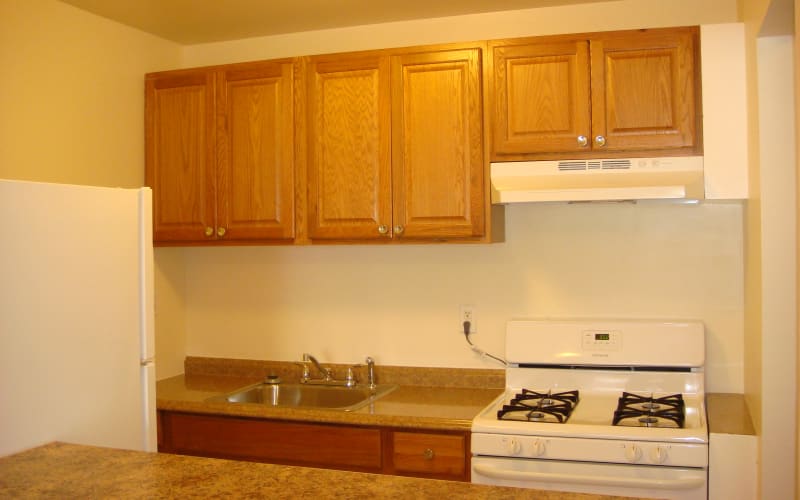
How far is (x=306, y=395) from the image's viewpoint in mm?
3463

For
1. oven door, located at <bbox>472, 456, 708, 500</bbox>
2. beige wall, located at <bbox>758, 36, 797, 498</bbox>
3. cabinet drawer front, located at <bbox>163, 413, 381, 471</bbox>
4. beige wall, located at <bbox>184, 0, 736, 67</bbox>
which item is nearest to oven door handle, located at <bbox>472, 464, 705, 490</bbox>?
oven door, located at <bbox>472, 456, 708, 500</bbox>

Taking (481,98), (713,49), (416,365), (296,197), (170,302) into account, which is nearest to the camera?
(713,49)

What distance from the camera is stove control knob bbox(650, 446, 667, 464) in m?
2.48

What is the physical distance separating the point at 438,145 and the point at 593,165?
0.59 m

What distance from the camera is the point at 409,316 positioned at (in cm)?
346

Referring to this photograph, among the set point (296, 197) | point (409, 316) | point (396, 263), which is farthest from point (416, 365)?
point (296, 197)

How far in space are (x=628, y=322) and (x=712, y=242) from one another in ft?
1.49

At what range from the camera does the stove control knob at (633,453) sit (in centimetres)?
250

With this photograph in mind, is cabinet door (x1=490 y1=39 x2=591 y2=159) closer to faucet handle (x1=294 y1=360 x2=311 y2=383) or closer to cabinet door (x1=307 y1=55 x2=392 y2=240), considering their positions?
cabinet door (x1=307 y1=55 x2=392 y2=240)

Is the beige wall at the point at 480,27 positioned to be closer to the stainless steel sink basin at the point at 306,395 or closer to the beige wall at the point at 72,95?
the beige wall at the point at 72,95

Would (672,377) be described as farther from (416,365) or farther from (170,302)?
(170,302)

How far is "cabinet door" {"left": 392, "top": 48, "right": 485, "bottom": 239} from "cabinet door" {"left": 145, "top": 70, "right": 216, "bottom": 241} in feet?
2.81

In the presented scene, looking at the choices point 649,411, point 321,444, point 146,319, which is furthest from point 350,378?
point 649,411

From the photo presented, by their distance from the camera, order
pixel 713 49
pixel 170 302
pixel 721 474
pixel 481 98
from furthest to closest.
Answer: pixel 170 302 < pixel 481 98 < pixel 713 49 < pixel 721 474
